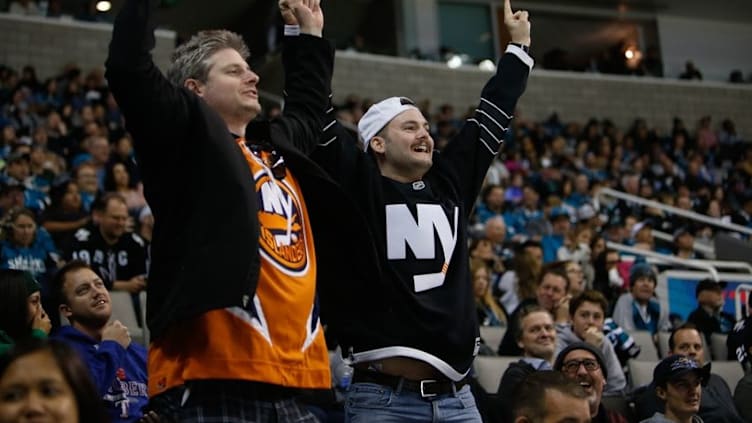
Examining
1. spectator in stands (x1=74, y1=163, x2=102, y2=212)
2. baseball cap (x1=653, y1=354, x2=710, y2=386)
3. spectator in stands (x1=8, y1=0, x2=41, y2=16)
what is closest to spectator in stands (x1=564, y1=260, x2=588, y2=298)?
baseball cap (x1=653, y1=354, x2=710, y2=386)

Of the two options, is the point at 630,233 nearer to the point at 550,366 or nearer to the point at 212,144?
the point at 550,366

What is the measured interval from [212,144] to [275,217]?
21 cm

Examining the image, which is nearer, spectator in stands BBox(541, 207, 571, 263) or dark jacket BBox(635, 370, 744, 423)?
dark jacket BBox(635, 370, 744, 423)

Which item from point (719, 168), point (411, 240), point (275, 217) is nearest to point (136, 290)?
point (411, 240)

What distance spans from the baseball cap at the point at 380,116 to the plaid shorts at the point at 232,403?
127cm

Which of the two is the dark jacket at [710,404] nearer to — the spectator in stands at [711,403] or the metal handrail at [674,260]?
the spectator in stands at [711,403]

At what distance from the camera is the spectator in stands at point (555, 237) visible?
903 centimetres

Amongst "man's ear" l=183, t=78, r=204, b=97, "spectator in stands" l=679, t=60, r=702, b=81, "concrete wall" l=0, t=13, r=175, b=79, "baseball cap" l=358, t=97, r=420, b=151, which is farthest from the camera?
"spectator in stands" l=679, t=60, r=702, b=81

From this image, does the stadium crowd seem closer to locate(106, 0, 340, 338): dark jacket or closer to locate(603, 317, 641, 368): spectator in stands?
locate(603, 317, 641, 368): spectator in stands

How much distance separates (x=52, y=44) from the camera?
13898 mm

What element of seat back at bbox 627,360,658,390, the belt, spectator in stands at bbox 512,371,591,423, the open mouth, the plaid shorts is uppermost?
the open mouth

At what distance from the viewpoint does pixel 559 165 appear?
13.4 meters

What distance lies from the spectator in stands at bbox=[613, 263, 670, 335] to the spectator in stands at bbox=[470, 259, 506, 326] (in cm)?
89

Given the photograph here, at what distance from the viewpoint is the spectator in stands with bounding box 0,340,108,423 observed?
1.83 metres
